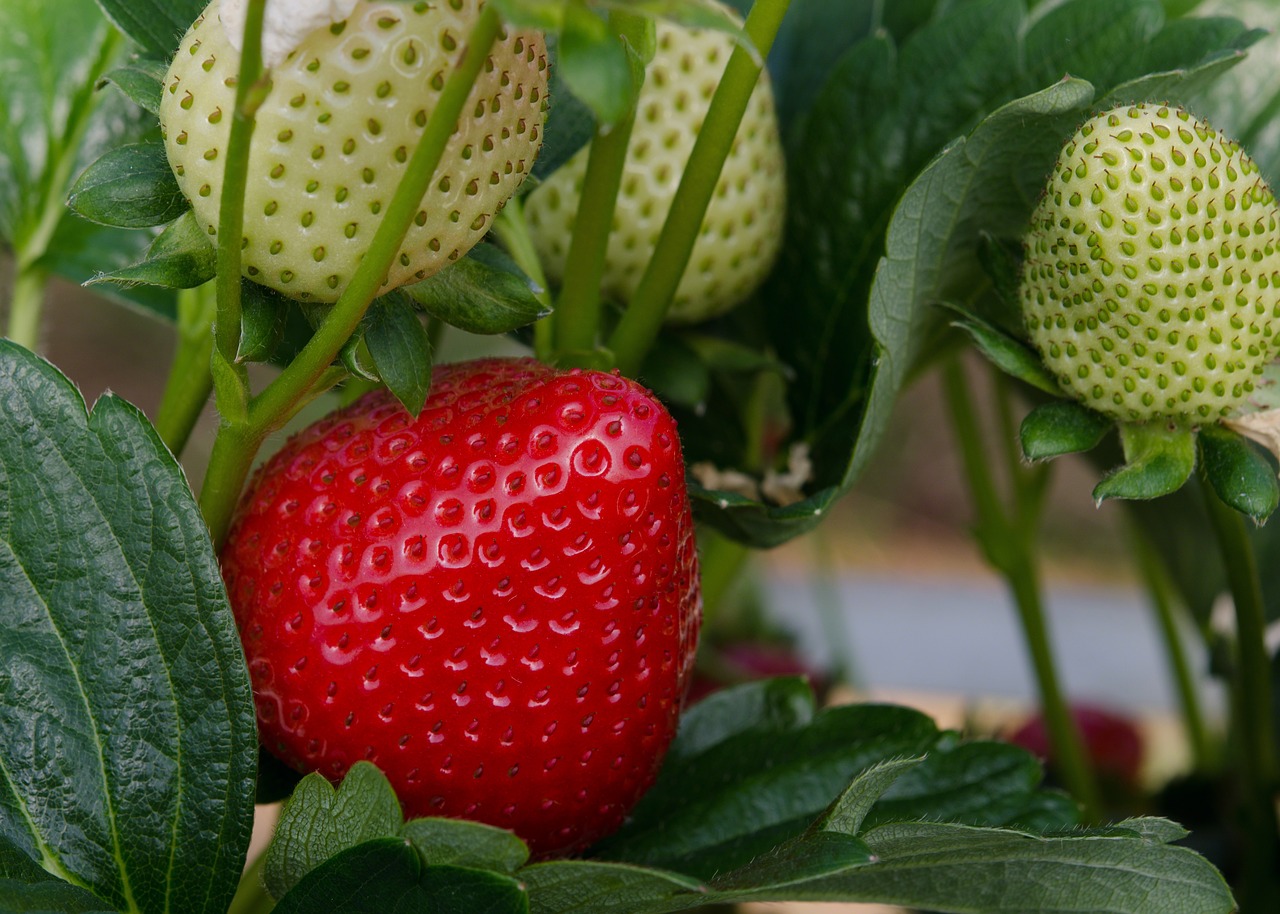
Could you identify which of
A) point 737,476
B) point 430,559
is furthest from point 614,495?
point 737,476

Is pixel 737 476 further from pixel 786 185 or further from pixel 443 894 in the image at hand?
pixel 443 894

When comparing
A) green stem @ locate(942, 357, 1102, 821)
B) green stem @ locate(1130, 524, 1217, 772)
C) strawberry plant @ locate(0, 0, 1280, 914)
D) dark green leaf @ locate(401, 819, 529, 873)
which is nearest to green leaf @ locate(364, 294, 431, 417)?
strawberry plant @ locate(0, 0, 1280, 914)

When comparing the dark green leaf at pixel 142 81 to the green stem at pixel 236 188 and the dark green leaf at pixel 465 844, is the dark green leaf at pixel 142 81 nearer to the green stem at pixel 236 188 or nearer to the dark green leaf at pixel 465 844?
the green stem at pixel 236 188

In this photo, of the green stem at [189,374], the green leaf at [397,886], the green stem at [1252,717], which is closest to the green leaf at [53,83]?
the green stem at [189,374]

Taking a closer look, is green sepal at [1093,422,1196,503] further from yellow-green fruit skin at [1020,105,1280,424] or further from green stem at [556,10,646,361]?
green stem at [556,10,646,361]

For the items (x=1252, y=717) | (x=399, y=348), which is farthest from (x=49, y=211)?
(x=1252, y=717)

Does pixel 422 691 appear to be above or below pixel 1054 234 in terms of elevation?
below
